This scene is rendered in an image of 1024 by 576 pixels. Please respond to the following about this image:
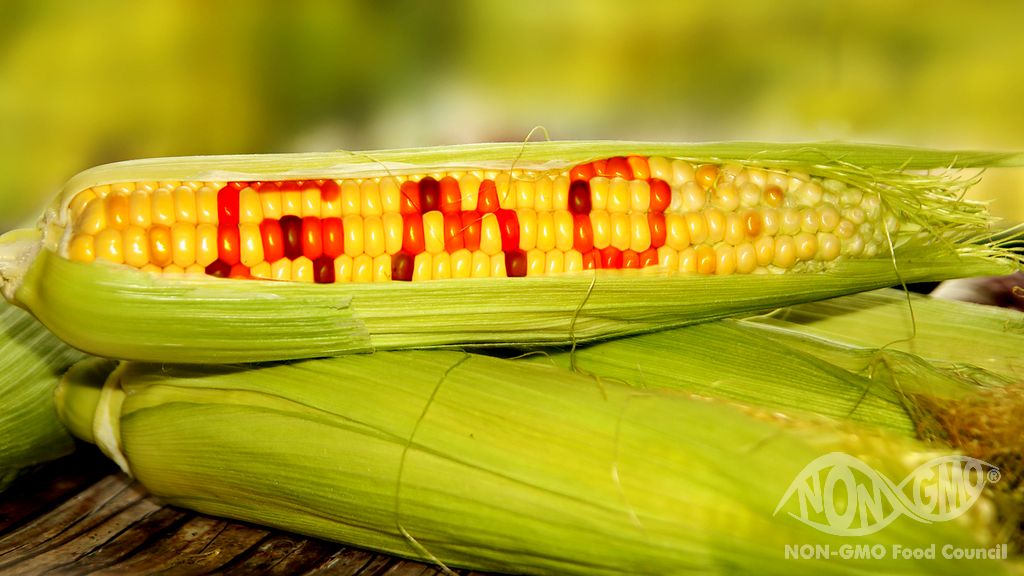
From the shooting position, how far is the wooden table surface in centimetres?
131

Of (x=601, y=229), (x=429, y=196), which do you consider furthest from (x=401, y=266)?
(x=601, y=229)

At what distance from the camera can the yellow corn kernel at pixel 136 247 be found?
1.23m

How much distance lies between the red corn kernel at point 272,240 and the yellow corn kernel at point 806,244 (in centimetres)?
91

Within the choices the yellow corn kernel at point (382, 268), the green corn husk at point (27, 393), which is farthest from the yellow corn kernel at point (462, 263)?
the green corn husk at point (27, 393)

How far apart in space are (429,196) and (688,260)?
1.56ft

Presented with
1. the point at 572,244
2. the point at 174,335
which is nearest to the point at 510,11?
the point at 572,244

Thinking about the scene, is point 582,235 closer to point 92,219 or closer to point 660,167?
point 660,167

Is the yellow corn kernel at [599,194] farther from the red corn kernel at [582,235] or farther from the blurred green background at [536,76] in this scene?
the blurred green background at [536,76]

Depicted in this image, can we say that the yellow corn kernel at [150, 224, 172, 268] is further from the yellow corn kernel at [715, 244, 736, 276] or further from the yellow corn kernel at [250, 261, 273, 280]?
the yellow corn kernel at [715, 244, 736, 276]

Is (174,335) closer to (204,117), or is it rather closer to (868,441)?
(868,441)

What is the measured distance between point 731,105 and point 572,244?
2029mm

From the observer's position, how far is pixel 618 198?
1.40 meters

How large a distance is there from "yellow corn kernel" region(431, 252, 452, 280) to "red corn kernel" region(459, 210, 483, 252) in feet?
0.13

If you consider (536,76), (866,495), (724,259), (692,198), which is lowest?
(866,495)
